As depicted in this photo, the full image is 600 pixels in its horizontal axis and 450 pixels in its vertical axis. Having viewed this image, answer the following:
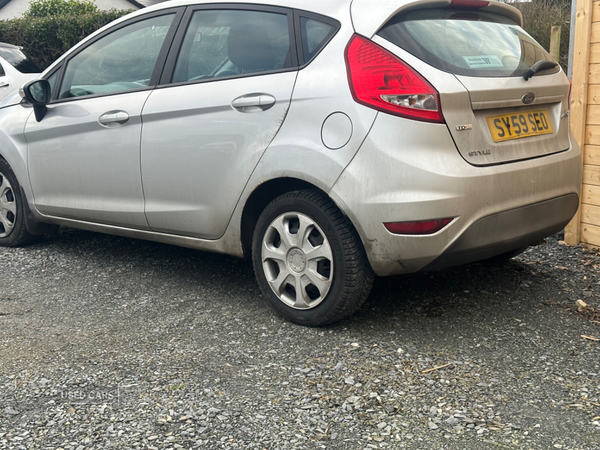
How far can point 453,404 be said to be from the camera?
2830mm

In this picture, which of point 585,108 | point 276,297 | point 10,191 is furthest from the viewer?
point 10,191

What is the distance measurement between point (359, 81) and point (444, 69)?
401 mm

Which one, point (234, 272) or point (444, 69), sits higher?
point (444, 69)

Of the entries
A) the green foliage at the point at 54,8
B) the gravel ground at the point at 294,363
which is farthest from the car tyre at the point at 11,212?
the green foliage at the point at 54,8

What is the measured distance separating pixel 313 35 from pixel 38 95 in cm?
227

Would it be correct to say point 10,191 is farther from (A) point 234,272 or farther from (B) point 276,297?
(B) point 276,297

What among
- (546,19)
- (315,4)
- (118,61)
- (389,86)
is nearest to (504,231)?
(389,86)

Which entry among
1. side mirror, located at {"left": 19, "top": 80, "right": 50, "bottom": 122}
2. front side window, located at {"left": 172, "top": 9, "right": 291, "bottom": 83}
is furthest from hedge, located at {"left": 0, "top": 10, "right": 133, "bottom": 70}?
front side window, located at {"left": 172, "top": 9, "right": 291, "bottom": 83}

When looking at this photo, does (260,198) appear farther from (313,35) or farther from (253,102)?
(313,35)

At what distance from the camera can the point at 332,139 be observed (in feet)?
10.8

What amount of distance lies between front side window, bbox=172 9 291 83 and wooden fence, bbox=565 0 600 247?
2496mm

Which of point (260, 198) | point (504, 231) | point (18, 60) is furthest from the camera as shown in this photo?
point (18, 60)

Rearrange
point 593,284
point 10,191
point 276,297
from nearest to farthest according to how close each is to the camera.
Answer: point 276,297
point 593,284
point 10,191

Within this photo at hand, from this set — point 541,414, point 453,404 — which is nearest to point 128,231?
point 453,404
